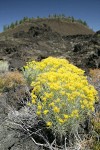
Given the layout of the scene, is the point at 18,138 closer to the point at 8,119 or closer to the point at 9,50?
the point at 8,119

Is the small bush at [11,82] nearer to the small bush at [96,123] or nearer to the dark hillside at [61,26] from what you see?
the small bush at [96,123]

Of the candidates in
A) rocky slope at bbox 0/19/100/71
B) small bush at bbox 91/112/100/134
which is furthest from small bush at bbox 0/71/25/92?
rocky slope at bbox 0/19/100/71

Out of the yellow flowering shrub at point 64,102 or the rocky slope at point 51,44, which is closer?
the yellow flowering shrub at point 64,102

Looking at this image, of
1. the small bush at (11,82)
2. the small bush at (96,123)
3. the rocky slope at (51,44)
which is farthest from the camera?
the rocky slope at (51,44)

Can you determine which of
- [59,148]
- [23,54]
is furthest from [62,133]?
[23,54]

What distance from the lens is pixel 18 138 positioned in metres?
6.48

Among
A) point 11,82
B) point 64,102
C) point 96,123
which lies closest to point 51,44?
point 11,82

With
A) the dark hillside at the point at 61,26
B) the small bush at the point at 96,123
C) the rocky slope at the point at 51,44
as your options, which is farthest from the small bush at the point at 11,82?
the dark hillside at the point at 61,26

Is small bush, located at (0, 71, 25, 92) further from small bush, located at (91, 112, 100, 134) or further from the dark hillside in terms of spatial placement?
the dark hillside

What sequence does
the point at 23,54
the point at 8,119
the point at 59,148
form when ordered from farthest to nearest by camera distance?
the point at 23,54 < the point at 8,119 < the point at 59,148

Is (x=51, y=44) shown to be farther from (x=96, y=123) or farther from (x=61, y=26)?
(x=61, y=26)

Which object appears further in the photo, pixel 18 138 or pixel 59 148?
pixel 18 138

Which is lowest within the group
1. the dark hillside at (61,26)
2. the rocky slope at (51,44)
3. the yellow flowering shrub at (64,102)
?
the yellow flowering shrub at (64,102)

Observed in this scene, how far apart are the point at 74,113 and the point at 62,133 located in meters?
0.49
